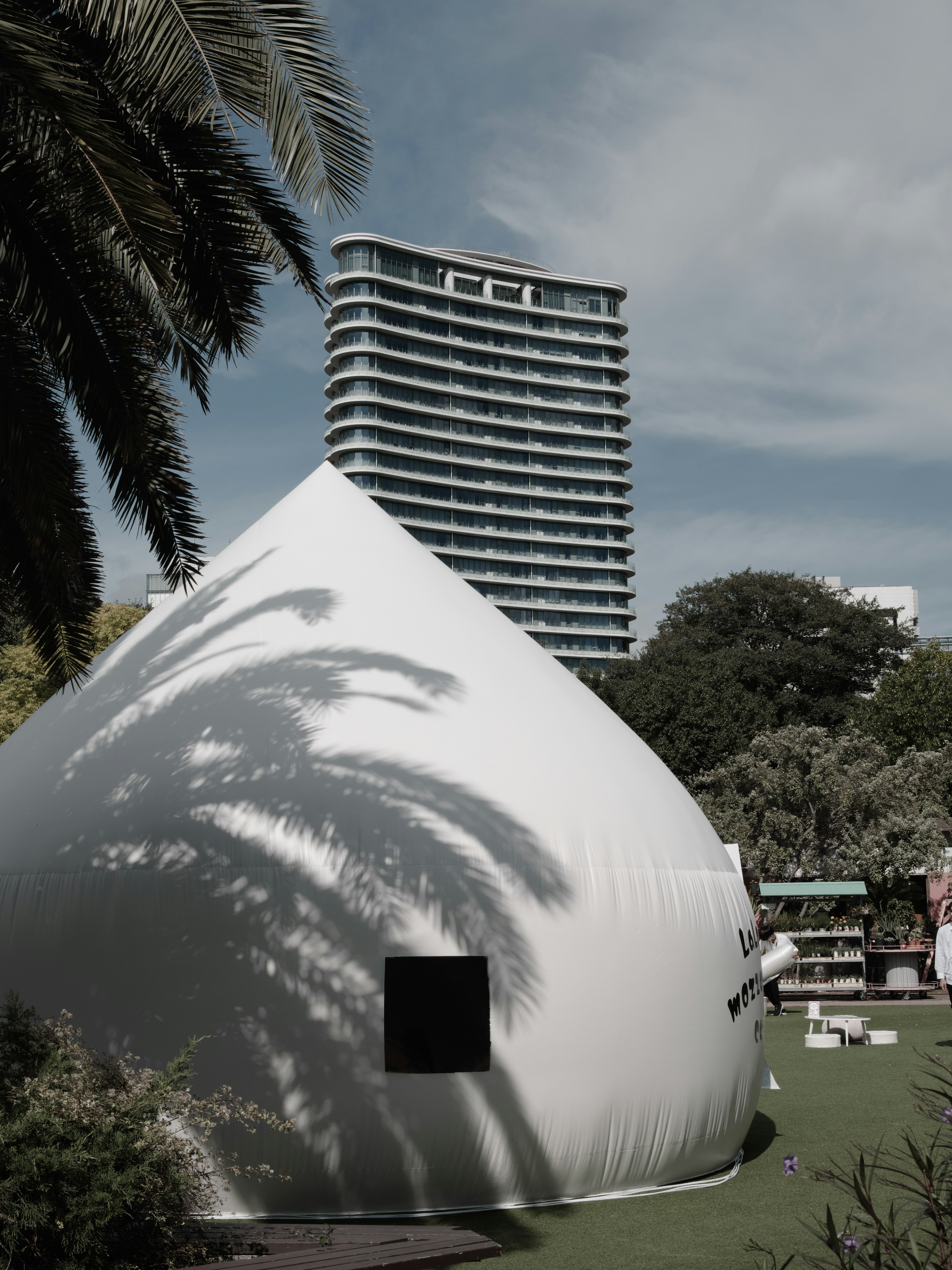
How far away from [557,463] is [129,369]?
12326 cm

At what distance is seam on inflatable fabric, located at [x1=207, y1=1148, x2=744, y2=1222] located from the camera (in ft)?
26.2

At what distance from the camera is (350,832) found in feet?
27.5

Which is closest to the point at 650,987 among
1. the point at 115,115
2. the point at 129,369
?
the point at 129,369

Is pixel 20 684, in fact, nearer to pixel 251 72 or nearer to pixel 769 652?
pixel 251 72

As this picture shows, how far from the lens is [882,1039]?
60.3 ft

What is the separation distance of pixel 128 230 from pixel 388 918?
184 inches

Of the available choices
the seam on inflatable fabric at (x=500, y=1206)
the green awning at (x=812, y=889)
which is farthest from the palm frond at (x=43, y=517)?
the green awning at (x=812, y=889)

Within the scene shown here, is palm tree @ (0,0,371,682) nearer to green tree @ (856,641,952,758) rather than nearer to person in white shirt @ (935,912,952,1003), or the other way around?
person in white shirt @ (935,912,952,1003)

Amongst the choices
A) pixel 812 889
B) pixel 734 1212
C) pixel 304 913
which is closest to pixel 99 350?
pixel 304 913

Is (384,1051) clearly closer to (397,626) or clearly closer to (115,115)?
(397,626)

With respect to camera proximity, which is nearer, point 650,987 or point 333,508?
point 650,987

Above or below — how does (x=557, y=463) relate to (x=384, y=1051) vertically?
above

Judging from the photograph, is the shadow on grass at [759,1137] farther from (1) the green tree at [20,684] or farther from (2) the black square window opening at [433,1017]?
(1) the green tree at [20,684]

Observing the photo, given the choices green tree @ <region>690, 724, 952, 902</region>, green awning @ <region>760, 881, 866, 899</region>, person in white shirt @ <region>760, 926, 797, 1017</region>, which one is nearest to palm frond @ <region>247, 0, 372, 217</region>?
person in white shirt @ <region>760, 926, 797, 1017</region>
